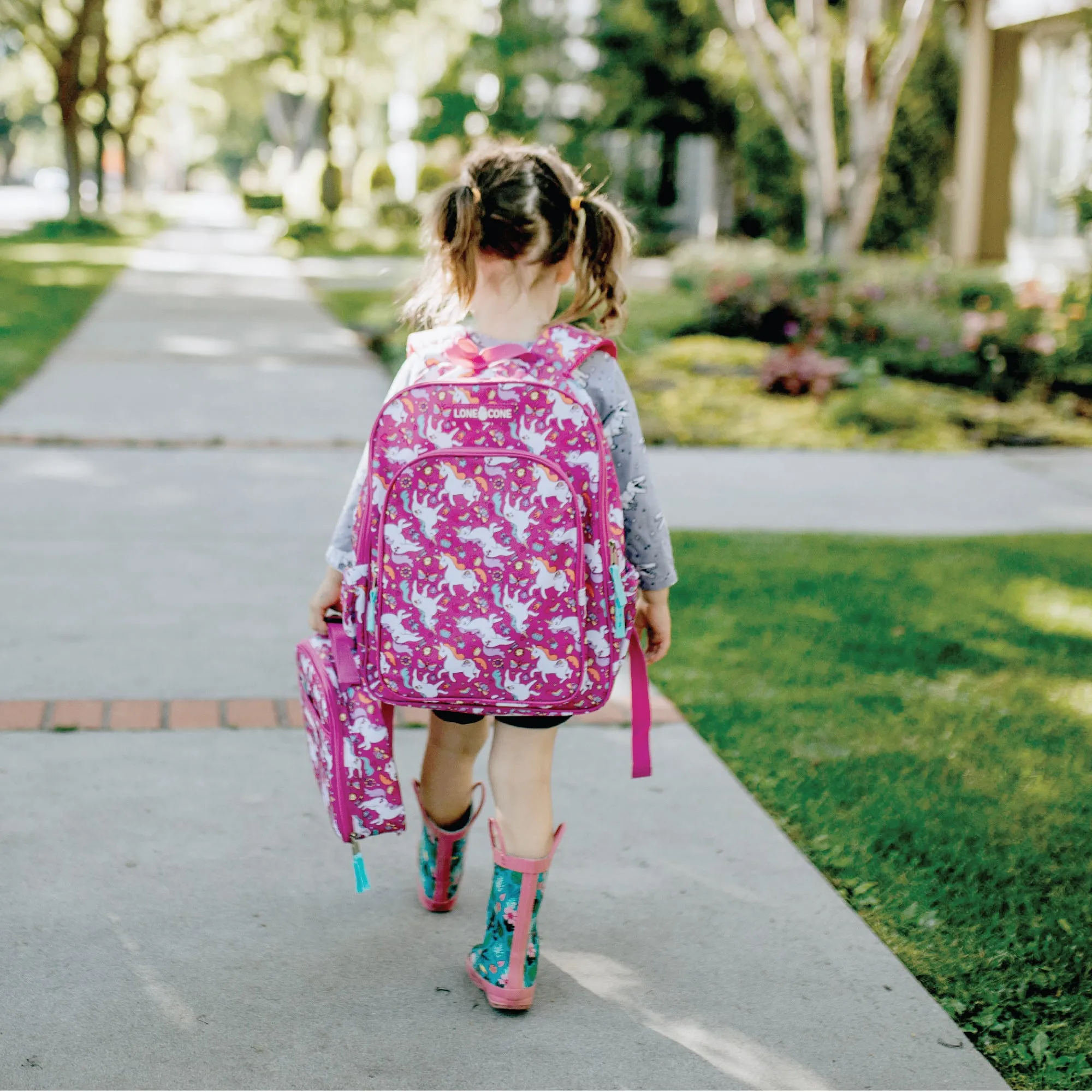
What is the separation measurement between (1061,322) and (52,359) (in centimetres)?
772

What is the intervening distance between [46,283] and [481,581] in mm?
16918

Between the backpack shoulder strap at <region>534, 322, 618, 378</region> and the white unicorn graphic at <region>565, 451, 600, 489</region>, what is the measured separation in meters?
0.14

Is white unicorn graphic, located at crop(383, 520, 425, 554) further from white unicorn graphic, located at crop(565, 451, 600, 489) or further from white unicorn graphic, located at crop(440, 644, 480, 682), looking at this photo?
white unicorn graphic, located at crop(565, 451, 600, 489)

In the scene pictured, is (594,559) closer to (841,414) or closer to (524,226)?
(524,226)

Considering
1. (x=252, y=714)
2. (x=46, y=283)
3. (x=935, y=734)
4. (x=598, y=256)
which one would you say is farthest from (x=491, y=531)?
(x=46, y=283)

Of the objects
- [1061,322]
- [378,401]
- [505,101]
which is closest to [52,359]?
[378,401]

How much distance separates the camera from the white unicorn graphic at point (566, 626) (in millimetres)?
2482

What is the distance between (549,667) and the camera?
2498mm

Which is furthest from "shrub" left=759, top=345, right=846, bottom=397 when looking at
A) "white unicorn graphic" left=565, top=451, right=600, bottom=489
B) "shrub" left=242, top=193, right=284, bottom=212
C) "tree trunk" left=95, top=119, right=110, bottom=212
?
"shrub" left=242, top=193, right=284, bottom=212

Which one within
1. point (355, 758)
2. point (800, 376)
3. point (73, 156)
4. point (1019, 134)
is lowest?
point (355, 758)

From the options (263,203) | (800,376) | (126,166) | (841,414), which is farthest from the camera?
(126,166)

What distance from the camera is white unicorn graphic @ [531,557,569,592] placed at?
246cm

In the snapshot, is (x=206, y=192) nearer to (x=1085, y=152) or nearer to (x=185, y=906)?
(x=1085, y=152)

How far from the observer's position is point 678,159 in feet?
84.1
